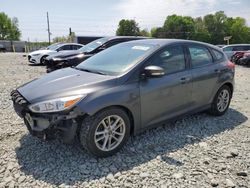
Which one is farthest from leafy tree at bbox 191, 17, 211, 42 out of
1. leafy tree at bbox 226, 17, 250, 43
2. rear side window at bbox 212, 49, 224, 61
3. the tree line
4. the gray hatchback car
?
the gray hatchback car

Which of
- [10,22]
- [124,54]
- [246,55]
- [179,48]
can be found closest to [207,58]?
[179,48]

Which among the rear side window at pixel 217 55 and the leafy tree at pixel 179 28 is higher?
the leafy tree at pixel 179 28

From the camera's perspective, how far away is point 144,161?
3.44m

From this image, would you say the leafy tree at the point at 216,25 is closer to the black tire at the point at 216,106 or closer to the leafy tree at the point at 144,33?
the leafy tree at the point at 144,33

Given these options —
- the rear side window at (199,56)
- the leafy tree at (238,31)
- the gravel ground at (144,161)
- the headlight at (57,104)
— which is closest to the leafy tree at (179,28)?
the leafy tree at (238,31)

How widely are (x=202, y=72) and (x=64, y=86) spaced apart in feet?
8.17

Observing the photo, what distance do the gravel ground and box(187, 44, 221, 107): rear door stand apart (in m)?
0.56

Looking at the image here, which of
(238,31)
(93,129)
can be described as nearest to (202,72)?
(93,129)

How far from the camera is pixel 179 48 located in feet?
14.5

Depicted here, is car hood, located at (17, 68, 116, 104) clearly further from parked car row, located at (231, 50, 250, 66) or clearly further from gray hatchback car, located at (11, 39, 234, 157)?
parked car row, located at (231, 50, 250, 66)

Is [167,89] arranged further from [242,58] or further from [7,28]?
[7,28]

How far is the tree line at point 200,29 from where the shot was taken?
3044 inches

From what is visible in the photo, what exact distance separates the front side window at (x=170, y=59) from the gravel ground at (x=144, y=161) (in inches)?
42.0

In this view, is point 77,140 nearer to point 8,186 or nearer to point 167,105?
point 8,186
